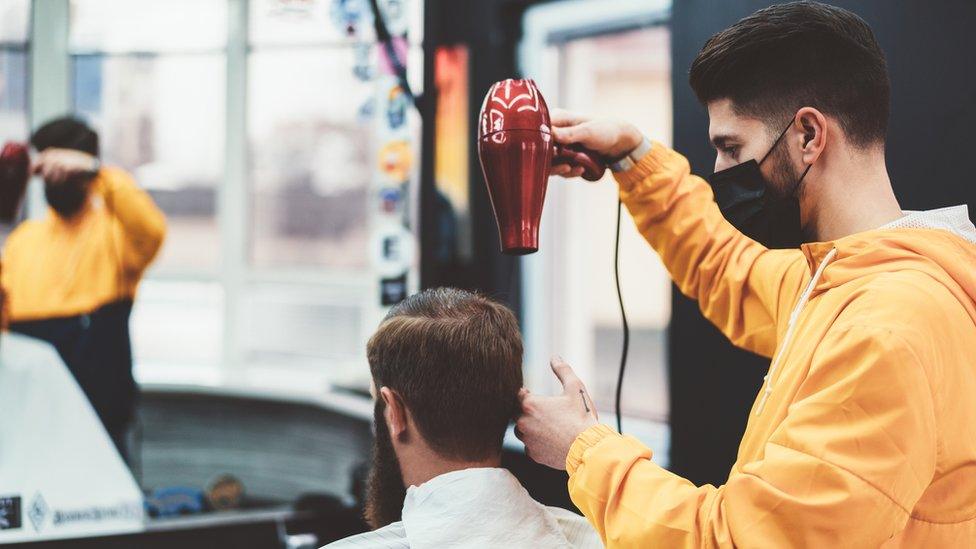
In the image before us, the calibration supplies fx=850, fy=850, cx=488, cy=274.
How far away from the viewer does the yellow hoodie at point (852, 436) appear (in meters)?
1.08

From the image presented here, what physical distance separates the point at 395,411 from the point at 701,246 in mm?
777

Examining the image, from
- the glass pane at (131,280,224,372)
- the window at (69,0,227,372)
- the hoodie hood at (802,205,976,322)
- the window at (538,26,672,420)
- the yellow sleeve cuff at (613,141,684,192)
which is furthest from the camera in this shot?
the glass pane at (131,280,224,372)

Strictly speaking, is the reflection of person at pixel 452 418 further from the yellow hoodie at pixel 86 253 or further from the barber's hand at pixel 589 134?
the yellow hoodie at pixel 86 253

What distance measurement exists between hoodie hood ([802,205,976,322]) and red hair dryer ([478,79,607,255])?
469 millimetres

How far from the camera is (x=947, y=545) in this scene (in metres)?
1.17

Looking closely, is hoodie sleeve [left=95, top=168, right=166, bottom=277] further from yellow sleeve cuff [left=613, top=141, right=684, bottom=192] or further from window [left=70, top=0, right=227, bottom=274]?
yellow sleeve cuff [left=613, top=141, right=684, bottom=192]

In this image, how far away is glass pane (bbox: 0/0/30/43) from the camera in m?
2.26

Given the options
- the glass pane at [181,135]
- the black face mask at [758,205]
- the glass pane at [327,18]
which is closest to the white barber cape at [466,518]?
the black face mask at [758,205]

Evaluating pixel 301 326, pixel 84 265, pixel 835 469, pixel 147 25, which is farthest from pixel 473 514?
pixel 301 326

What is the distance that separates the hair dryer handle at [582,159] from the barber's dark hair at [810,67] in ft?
1.29

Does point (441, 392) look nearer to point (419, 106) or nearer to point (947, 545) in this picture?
point (947, 545)

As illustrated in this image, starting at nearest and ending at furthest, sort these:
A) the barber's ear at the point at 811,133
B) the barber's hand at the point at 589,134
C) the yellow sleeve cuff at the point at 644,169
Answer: the barber's ear at the point at 811,133 → the barber's hand at the point at 589,134 → the yellow sleeve cuff at the point at 644,169

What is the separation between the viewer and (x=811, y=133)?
1313 mm

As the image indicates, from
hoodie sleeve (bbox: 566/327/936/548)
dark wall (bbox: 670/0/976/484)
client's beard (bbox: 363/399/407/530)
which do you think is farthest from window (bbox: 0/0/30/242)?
hoodie sleeve (bbox: 566/327/936/548)
